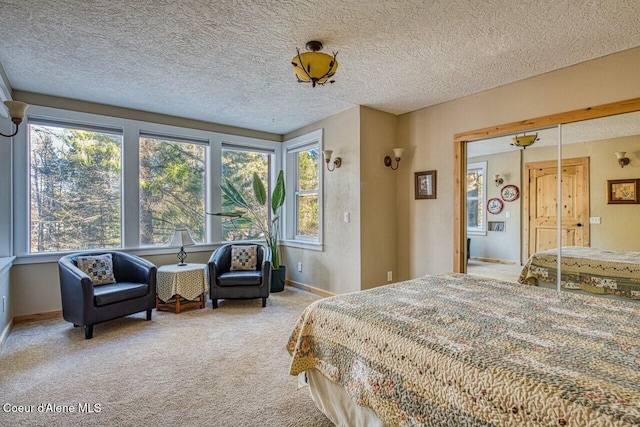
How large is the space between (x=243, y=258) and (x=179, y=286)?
0.90 meters

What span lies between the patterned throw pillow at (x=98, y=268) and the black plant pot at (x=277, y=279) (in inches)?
79.9

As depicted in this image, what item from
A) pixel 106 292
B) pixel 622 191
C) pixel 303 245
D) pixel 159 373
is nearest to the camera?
pixel 159 373

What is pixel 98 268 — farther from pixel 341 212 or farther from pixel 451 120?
pixel 451 120

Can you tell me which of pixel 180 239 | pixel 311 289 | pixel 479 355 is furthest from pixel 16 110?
pixel 311 289

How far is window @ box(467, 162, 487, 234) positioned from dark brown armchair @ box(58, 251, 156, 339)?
143 inches

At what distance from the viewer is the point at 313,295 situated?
188 inches

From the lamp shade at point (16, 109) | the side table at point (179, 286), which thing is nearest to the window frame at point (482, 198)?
the side table at point (179, 286)

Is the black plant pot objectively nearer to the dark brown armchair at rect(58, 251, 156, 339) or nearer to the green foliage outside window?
the green foliage outside window

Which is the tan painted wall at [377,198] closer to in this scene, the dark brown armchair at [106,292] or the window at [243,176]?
the window at [243,176]

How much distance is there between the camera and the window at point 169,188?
14.5 ft

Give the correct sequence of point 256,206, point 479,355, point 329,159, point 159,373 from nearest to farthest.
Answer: point 479,355 → point 159,373 → point 329,159 → point 256,206

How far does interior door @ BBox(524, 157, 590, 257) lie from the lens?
295cm

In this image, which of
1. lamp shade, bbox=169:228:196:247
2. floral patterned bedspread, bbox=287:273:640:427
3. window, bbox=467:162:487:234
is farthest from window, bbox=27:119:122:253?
window, bbox=467:162:487:234

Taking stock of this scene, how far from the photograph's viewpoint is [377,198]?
4289mm
